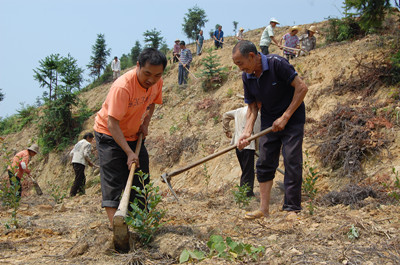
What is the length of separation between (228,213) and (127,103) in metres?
1.83

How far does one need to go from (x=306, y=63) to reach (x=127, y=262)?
7.93 meters

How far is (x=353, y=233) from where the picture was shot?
8.69 ft

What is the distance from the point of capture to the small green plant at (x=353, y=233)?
263 cm

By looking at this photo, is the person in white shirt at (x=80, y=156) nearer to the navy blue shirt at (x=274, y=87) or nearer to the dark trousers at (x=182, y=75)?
the dark trousers at (x=182, y=75)

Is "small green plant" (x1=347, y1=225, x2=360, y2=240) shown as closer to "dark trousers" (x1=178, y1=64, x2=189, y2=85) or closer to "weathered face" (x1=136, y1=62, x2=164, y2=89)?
"weathered face" (x1=136, y1=62, x2=164, y2=89)

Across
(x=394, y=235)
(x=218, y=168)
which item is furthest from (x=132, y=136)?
(x=218, y=168)

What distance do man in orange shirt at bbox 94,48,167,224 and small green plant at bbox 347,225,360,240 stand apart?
1.92 metres

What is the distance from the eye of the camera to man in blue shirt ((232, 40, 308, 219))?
136 inches

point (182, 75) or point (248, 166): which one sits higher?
point (182, 75)

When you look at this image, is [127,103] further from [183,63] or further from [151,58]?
[183,63]

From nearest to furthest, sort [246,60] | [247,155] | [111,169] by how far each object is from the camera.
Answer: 1. [111,169]
2. [246,60]
3. [247,155]

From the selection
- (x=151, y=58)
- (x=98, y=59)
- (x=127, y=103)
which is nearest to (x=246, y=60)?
(x=151, y=58)

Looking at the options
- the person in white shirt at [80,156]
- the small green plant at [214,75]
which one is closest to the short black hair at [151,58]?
the person in white shirt at [80,156]

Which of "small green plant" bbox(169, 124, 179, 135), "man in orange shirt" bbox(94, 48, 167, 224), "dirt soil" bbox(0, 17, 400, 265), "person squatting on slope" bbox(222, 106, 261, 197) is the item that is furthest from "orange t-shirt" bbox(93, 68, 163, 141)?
"small green plant" bbox(169, 124, 179, 135)
